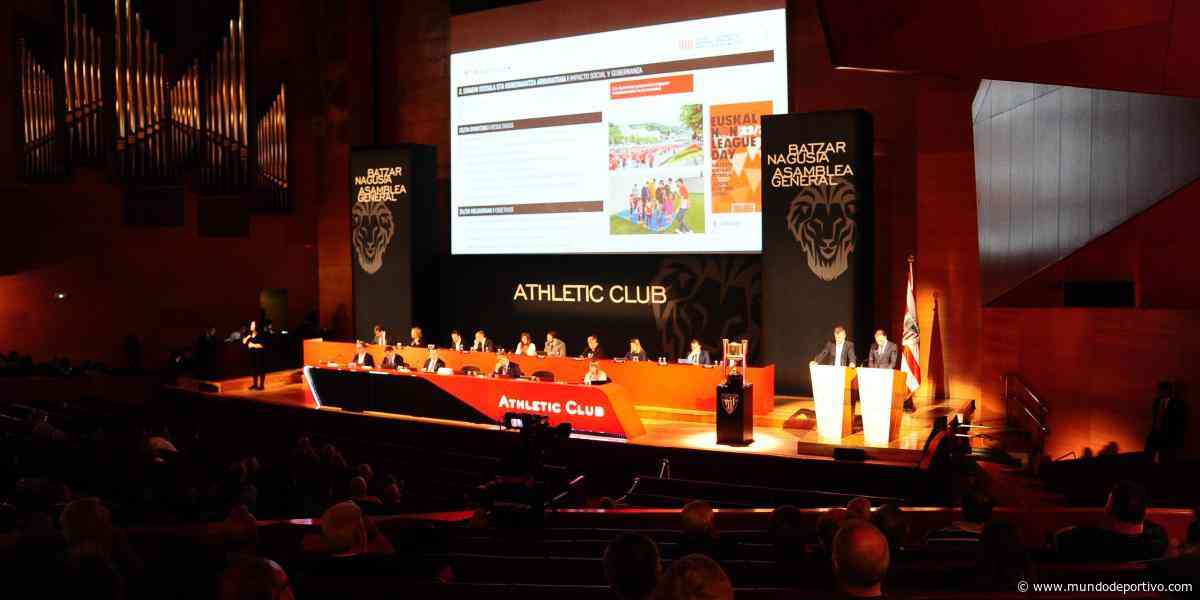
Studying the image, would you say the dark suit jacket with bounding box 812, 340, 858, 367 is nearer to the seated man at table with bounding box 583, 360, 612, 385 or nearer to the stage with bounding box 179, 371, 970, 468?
the stage with bounding box 179, 371, 970, 468

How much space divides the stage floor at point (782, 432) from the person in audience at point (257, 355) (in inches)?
52.4

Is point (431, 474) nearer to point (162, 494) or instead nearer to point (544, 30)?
point (162, 494)

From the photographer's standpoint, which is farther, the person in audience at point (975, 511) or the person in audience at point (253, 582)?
the person in audience at point (975, 511)

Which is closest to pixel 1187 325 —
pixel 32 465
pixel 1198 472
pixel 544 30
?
pixel 1198 472

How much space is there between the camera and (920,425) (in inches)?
383

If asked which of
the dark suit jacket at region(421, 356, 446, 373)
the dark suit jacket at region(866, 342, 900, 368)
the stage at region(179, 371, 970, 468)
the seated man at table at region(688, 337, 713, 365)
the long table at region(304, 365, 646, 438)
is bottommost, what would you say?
the stage at region(179, 371, 970, 468)

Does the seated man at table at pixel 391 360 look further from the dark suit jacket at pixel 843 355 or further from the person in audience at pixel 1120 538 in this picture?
the person in audience at pixel 1120 538

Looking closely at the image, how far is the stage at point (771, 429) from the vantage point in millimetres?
8477

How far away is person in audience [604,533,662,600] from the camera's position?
210 centimetres

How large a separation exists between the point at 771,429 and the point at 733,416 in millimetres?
1084

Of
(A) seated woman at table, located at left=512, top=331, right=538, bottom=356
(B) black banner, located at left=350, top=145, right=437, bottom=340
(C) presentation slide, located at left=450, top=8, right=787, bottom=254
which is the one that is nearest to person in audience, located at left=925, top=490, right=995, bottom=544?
(A) seated woman at table, located at left=512, top=331, right=538, bottom=356

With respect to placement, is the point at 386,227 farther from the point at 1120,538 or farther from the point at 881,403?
the point at 1120,538

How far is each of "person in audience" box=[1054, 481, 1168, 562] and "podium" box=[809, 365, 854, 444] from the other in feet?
18.1

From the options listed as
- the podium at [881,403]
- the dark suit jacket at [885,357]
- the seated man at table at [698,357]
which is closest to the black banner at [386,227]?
the seated man at table at [698,357]
